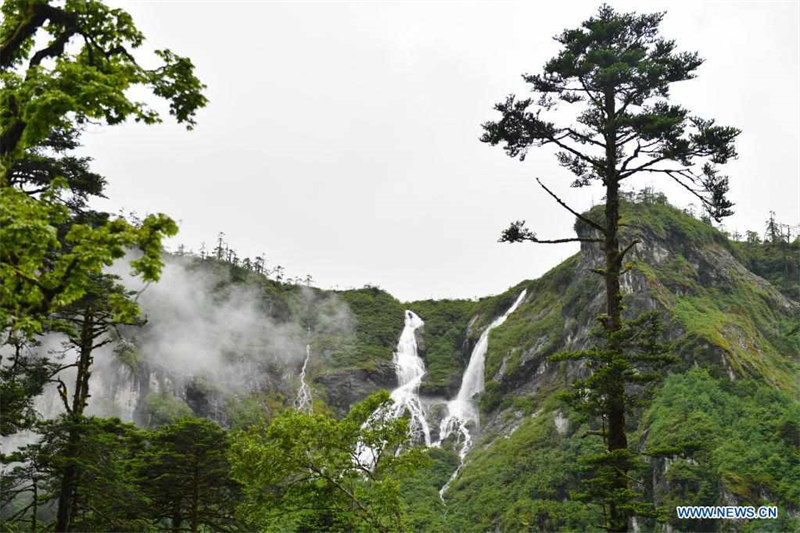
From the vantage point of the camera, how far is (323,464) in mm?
15969

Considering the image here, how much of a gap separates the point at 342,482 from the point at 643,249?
5339 cm

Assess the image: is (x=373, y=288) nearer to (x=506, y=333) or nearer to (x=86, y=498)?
(x=506, y=333)

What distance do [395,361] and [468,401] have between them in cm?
1558

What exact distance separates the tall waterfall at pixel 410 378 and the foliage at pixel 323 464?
4390 centimetres

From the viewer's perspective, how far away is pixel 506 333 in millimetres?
76562

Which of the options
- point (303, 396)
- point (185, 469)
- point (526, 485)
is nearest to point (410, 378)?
point (303, 396)

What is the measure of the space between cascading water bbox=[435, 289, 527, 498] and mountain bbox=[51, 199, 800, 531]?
0.44 m

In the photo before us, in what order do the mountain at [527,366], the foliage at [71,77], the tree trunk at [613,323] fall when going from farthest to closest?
the mountain at [527,366] < the tree trunk at [613,323] < the foliage at [71,77]

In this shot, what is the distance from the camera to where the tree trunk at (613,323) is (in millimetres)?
10109

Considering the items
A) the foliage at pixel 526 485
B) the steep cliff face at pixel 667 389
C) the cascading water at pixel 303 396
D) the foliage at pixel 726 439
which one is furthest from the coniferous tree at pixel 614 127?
the cascading water at pixel 303 396

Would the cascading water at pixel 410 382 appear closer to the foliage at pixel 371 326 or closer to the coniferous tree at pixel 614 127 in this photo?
the foliage at pixel 371 326

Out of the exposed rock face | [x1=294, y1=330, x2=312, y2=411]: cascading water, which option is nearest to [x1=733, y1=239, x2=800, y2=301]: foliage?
the exposed rock face

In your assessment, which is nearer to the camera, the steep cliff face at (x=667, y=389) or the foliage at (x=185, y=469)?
the foliage at (x=185, y=469)

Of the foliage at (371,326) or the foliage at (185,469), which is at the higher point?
the foliage at (371,326)
